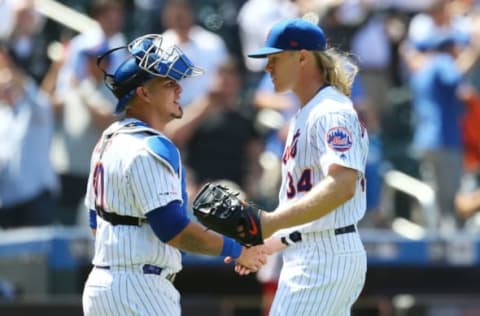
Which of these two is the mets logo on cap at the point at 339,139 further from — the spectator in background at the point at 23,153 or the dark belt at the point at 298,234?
the spectator in background at the point at 23,153

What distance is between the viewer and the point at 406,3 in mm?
11789

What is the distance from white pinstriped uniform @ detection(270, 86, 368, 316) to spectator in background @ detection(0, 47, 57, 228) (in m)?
4.20

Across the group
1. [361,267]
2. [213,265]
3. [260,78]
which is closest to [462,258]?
[213,265]

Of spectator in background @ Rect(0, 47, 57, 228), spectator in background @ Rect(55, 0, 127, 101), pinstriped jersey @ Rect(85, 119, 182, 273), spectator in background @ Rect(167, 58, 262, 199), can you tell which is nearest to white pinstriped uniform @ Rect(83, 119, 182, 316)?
pinstriped jersey @ Rect(85, 119, 182, 273)

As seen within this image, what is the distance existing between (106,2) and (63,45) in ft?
2.68

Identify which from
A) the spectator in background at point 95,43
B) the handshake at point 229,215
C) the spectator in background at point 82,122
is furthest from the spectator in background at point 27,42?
the handshake at point 229,215

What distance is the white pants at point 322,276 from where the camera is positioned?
5.12 metres

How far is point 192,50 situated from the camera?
384 inches

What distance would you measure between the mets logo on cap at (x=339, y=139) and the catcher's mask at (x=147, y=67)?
63cm

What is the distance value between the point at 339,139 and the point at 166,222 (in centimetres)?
82

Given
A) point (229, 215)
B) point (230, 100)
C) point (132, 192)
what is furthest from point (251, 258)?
point (230, 100)

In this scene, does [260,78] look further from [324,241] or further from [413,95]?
[324,241]

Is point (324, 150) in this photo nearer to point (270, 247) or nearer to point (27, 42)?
point (270, 247)

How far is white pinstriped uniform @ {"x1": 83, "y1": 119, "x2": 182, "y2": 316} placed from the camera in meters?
4.76
